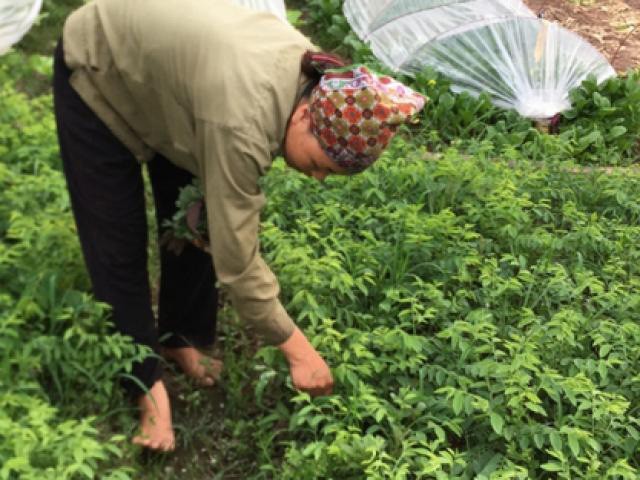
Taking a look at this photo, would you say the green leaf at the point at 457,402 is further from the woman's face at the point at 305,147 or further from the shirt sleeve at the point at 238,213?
the woman's face at the point at 305,147

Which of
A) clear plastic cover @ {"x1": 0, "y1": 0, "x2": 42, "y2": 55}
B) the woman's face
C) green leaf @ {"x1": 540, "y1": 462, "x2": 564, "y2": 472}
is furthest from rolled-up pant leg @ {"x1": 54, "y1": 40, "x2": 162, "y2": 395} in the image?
clear plastic cover @ {"x1": 0, "y1": 0, "x2": 42, "y2": 55}

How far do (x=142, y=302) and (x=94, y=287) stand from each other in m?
0.17

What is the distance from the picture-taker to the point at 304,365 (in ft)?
8.38

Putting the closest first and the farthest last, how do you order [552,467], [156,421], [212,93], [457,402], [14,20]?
[212,93]
[552,467]
[457,402]
[156,421]
[14,20]

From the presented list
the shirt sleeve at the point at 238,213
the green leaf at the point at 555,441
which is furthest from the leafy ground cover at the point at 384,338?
the shirt sleeve at the point at 238,213

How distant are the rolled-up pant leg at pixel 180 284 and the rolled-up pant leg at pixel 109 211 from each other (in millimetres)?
188

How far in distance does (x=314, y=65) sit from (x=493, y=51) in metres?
3.57

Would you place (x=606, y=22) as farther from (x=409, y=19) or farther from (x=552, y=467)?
(x=552, y=467)

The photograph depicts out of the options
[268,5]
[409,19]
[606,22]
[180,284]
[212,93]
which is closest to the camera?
[212,93]

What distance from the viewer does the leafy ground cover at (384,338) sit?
8.47 feet

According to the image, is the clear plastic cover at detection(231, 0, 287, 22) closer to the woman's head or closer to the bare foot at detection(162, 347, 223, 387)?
the bare foot at detection(162, 347, 223, 387)

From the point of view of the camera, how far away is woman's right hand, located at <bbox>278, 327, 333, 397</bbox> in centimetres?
249

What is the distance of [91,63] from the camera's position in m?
2.31

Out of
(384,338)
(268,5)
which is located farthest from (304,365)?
(268,5)
